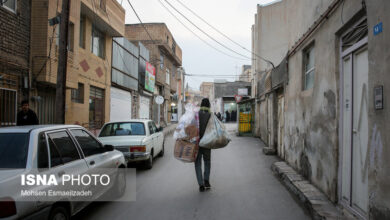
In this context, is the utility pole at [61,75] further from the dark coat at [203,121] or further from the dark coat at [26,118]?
the dark coat at [203,121]

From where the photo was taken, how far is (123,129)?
27.4ft

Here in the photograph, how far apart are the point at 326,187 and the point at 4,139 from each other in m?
5.11

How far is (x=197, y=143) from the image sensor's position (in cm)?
567

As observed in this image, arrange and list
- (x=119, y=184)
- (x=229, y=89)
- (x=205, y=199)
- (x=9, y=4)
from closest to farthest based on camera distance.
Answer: (x=205, y=199) → (x=119, y=184) → (x=9, y=4) → (x=229, y=89)

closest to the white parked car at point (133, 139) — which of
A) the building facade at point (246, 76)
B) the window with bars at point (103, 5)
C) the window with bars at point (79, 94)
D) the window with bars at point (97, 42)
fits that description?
the window with bars at point (79, 94)

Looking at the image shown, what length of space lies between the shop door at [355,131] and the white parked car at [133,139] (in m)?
4.95

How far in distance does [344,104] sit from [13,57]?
8.56 metres

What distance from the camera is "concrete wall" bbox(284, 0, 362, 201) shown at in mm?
4684

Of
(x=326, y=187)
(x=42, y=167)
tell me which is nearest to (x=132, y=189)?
(x=42, y=167)

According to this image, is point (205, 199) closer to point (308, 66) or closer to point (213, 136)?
point (213, 136)

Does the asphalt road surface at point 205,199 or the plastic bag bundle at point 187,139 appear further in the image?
the plastic bag bundle at point 187,139

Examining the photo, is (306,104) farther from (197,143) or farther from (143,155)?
(143,155)

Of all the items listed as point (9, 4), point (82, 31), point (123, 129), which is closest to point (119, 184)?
point (123, 129)

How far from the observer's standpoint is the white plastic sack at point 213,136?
219 inches
